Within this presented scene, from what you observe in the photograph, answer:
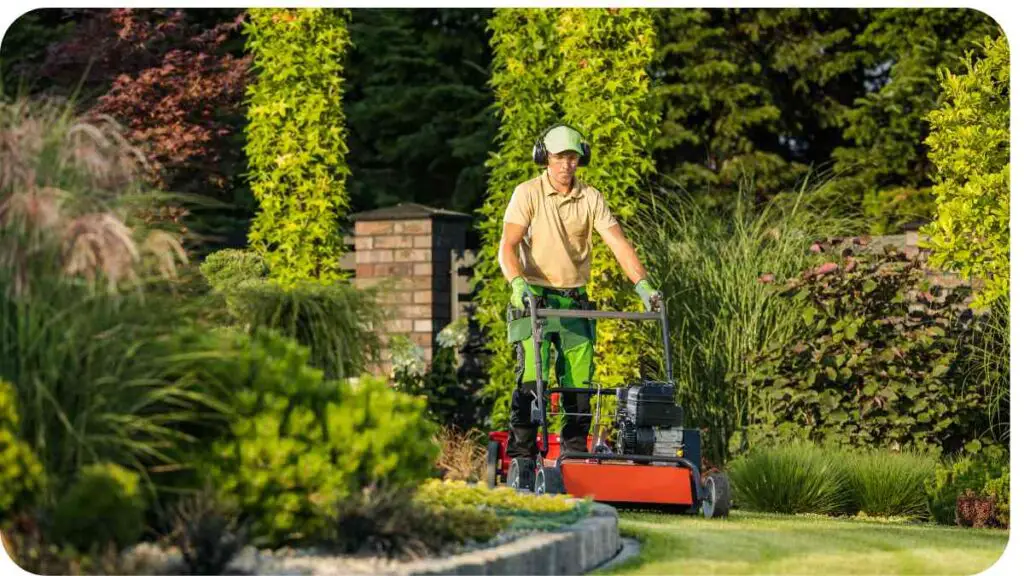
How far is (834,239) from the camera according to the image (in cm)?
1102

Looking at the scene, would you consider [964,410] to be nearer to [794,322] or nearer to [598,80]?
[794,322]

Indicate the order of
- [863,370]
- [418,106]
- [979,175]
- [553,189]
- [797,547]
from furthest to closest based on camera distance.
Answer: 1. [418,106]
2. [863,370]
3. [979,175]
4. [553,189]
5. [797,547]

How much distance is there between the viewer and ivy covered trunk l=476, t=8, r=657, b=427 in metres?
10.9

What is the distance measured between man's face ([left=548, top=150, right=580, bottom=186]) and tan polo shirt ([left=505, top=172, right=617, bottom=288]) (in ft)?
0.18

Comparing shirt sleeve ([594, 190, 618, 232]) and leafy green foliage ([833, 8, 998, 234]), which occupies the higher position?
leafy green foliage ([833, 8, 998, 234])

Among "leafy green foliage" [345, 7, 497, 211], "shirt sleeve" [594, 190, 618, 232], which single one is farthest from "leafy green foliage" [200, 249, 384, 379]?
"leafy green foliage" [345, 7, 497, 211]

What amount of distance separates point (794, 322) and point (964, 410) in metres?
1.18

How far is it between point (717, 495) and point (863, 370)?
2.76 metres

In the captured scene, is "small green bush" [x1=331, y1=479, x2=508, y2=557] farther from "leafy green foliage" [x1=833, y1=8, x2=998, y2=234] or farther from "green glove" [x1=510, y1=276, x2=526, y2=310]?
"leafy green foliage" [x1=833, y1=8, x2=998, y2=234]

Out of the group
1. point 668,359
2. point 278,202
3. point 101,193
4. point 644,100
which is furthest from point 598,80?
point 101,193

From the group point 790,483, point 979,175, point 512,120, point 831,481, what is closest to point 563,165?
point 790,483

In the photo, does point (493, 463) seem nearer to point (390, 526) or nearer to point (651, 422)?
point (651, 422)

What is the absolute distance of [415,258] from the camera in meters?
12.3

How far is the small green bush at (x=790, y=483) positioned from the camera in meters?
8.88
